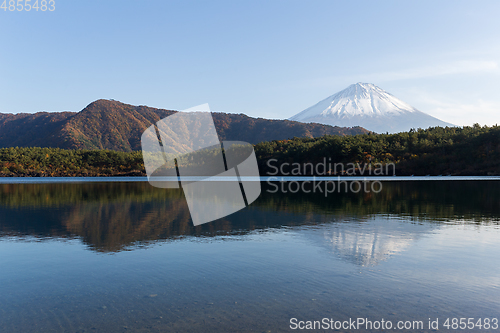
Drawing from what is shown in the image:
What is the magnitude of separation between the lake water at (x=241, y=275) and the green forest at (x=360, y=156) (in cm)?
10050

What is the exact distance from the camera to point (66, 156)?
147375 mm

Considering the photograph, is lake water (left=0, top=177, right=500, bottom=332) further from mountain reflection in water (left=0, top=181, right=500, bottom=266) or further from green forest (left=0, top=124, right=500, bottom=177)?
green forest (left=0, top=124, right=500, bottom=177)

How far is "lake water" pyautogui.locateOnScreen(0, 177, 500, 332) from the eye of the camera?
21.9 feet

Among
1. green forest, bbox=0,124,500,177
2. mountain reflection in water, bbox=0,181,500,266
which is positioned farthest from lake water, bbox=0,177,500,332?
green forest, bbox=0,124,500,177

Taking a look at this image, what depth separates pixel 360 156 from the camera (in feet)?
381

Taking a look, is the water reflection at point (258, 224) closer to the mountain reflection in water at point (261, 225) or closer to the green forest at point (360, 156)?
the mountain reflection in water at point (261, 225)

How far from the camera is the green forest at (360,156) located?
107 metres

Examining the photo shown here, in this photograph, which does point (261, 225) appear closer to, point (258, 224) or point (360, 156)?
point (258, 224)

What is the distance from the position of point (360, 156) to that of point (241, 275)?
112 m

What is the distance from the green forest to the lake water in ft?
330

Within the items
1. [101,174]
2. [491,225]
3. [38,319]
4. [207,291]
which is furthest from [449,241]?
[101,174]

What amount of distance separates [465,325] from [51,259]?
32.3 feet

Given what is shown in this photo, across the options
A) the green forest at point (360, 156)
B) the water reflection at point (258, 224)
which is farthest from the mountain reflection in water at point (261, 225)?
the green forest at point (360, 156)

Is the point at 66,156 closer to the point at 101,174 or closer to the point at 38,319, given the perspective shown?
the point at 101,174
